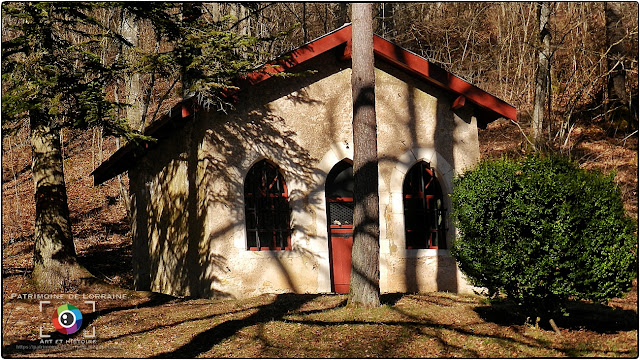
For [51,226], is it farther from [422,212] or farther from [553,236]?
[553,236]

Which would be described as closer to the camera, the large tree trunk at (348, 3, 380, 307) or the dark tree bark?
the large tree trunk at (348, 3, 380, 307)

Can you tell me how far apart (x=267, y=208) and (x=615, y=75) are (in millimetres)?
16590

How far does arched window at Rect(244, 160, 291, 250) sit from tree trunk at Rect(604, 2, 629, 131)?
14.8 m

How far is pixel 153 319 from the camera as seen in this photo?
31.0 ft

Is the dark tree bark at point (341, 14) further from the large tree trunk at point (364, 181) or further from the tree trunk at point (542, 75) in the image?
the large tree trunk at point (364, 181)

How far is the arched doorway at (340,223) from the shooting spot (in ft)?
39.2

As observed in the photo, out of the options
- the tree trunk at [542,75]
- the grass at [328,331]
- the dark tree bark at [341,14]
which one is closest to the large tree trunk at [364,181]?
the grass at [328,331]

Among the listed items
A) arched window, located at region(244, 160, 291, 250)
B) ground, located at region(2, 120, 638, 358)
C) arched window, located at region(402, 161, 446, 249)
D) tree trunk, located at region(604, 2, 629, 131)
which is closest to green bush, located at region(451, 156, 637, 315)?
ground, located at region(2, 120, 638, 358)

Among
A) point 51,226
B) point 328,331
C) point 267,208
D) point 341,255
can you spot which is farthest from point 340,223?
point 51,226

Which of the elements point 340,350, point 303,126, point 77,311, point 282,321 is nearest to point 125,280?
point 77,311

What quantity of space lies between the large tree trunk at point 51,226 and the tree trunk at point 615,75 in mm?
18444

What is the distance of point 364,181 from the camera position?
905 centimetres

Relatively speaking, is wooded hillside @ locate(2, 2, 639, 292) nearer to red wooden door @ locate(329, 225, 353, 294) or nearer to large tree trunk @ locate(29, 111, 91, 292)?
large tree trunk @ locate(29, 111, 91, 292)

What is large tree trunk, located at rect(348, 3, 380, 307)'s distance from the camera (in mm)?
8961
